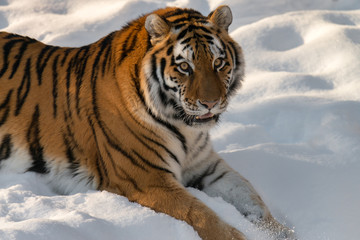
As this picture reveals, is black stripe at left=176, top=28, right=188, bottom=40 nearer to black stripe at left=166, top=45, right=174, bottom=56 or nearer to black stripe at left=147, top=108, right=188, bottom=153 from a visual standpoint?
black stripe at left=166, top=45, right=174, bottom=56

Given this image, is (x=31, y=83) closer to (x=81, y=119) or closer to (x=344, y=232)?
(x=81, y=119)

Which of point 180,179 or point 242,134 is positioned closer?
point 180,179

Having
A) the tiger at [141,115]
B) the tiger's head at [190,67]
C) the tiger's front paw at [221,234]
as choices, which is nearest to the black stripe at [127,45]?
the tiger at [141,115]

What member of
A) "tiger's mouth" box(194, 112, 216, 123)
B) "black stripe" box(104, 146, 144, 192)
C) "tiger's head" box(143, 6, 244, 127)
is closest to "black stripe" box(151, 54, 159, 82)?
"tiger's head" box(143, 6, 244, 127)

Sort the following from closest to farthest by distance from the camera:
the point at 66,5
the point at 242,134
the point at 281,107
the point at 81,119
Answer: the point at 81,119
the point at 242,134
the point at 281,107
the point at 66,5

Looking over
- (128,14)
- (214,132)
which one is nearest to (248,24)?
(128,14)

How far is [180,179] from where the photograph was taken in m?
2.24

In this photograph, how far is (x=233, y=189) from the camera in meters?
2.30

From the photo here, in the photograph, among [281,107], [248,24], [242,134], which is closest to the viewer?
[242,134]

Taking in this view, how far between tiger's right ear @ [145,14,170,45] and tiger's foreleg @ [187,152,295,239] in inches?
23.4

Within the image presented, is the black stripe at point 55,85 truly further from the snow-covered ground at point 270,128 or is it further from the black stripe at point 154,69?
the black stripe at point 154,69

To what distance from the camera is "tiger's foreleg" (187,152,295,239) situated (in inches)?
85.0

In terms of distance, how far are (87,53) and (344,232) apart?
1.32m

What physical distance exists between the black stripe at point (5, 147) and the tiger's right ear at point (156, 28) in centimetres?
80
